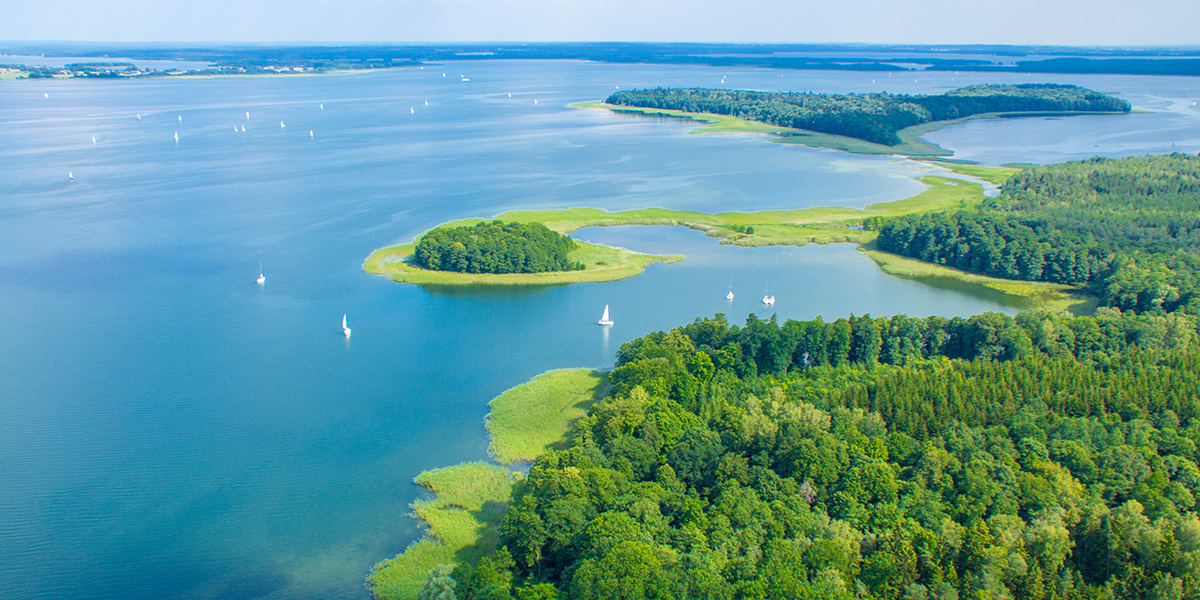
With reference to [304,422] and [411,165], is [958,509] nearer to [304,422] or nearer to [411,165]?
[304,422]

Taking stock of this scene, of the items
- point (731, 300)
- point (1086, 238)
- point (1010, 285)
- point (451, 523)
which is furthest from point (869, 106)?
point (451, 523)

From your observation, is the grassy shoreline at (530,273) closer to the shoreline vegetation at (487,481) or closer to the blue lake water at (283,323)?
the blue lake water at (283,323)

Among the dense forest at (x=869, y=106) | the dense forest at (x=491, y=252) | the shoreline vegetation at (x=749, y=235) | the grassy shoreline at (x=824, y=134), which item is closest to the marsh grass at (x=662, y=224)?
the shoreline vegetation at (x=749, y=235)

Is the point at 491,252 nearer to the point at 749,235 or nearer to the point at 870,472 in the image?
the point at 749,235

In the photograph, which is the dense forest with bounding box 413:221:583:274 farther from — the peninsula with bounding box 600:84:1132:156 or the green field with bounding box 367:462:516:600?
the peninsula with bounding box 600:84:1132:156

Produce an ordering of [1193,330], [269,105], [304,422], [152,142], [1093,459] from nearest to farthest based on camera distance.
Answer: [1093,459], [304,422], [1193,330], [152,142], [269,105]

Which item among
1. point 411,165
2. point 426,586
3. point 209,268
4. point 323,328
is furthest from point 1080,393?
point 411,165

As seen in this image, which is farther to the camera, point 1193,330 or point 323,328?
point 323,328
